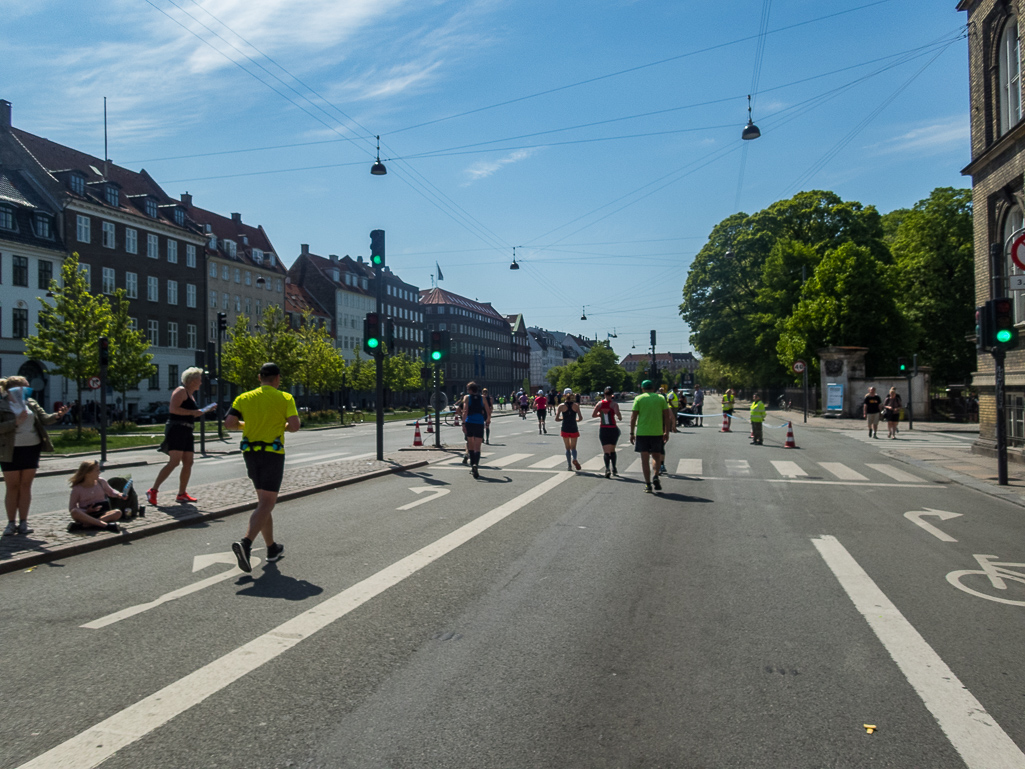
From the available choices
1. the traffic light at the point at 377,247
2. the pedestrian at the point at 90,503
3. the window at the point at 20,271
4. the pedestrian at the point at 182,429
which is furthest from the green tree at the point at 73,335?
the pedestrian at the point at 90,503

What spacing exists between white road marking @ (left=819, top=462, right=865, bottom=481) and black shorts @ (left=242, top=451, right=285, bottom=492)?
11129mm

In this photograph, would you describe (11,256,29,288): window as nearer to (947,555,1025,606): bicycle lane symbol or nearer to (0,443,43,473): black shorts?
(0,443,43,473): black shorts

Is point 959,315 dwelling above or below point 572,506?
above

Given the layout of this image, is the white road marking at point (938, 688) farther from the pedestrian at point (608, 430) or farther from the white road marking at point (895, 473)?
the white road marking at point (895, 473)

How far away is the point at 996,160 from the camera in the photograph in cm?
1875

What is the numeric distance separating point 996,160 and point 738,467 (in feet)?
32.5

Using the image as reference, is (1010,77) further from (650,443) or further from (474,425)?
(474,425)

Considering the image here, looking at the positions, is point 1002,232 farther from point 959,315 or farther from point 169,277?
point 169,277

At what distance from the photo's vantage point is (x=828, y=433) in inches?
1216

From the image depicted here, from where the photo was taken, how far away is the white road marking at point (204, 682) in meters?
3.30

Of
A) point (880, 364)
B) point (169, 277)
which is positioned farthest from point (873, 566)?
point (169, 277)

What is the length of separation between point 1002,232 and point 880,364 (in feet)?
89.7

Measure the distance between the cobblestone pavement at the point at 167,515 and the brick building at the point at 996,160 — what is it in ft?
45.3

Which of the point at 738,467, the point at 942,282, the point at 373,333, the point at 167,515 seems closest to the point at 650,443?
the point at 738,467
